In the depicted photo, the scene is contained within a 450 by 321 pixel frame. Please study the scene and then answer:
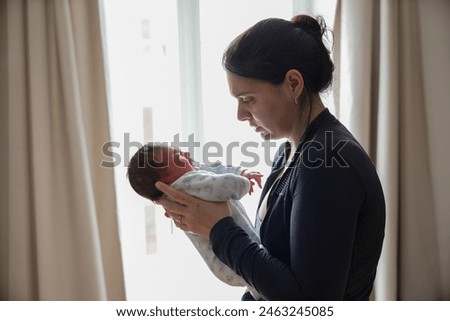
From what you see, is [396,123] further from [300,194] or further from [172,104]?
[300,194]

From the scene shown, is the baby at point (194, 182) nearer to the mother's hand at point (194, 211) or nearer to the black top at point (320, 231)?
the mother's hand at point (194, 211)

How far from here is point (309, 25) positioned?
116 cm

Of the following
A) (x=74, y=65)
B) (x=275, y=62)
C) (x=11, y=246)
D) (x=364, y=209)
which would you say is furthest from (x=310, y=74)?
(x=11, y=246)

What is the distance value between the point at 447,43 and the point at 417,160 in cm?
55

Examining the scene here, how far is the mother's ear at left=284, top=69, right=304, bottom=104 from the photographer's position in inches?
42.5

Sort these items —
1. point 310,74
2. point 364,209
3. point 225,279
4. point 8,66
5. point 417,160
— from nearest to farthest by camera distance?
point 364,209
point 310,74
point 225,279
point 8,66
point 417,160

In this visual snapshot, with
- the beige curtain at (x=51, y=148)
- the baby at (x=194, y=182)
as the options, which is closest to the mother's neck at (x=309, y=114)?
the baby at (x=194, y=182)

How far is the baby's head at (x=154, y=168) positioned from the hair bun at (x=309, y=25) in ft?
1.92

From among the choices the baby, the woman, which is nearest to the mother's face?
the woman

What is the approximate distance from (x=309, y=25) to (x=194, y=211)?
54cm

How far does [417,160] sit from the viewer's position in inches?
88.7

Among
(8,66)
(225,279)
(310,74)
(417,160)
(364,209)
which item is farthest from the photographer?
(417,160)

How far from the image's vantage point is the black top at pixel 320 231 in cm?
94

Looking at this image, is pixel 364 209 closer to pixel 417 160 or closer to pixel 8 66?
pixel 417 160
